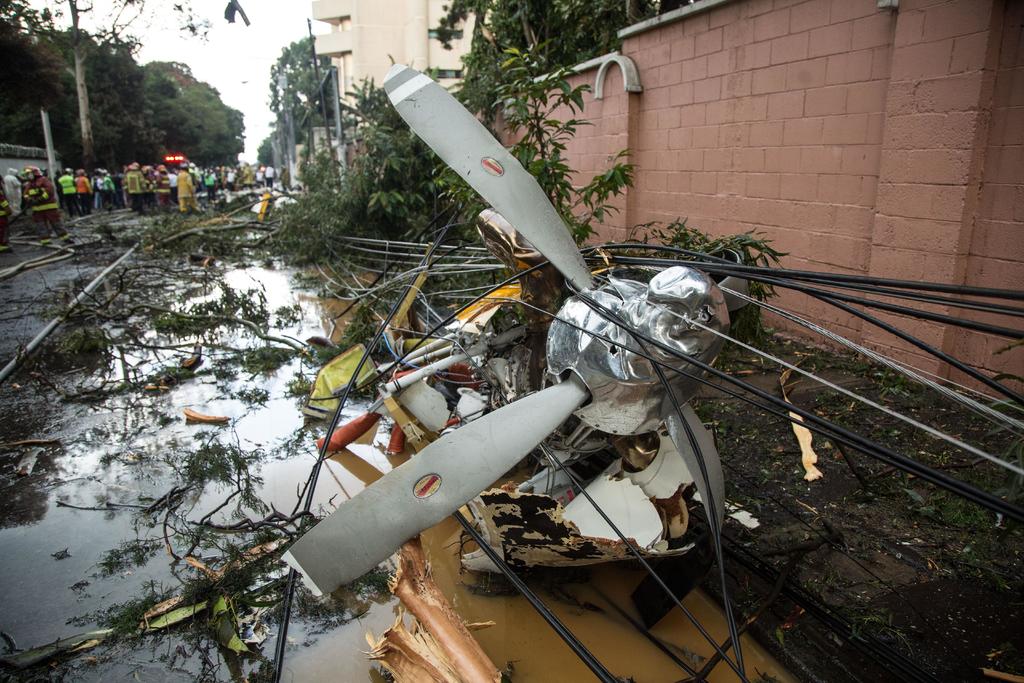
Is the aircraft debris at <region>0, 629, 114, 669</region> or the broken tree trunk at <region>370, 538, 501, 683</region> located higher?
the broken tree trunk at <region>370, 538, 501, 683</region>

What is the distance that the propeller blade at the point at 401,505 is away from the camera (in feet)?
8.52

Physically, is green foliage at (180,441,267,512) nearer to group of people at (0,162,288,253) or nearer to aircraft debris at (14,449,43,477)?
aircraft debris at (14,449,43,477)

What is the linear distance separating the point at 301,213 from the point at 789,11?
10986 mm

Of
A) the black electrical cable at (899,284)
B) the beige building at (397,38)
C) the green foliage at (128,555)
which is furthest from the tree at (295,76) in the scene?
the black electrical cable at (899,284)

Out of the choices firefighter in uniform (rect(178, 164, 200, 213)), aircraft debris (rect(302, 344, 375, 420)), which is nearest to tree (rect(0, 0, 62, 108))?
firefighter in uniform (rect(178, 164, 200, 213))

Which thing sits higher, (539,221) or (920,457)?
(539,221)

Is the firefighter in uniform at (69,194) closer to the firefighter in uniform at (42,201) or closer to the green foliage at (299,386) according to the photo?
the firefighter in uniform at (42,201)

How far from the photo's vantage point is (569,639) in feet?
9.04

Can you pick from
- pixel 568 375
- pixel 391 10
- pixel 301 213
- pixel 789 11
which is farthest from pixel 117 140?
pixel 568 375

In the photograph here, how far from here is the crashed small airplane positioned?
2641 mm

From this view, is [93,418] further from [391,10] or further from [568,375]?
[391,10]

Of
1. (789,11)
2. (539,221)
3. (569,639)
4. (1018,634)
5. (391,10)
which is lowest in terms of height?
(1018,634)

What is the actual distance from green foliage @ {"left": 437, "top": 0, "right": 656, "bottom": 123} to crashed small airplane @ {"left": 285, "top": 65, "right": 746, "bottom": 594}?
309 inches

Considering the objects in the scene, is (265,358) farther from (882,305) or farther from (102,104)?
(102,104)
